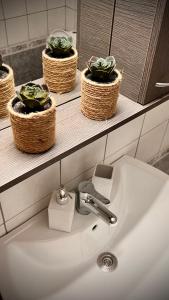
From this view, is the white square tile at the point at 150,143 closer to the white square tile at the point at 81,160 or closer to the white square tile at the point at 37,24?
the white square tile at the point at 81,160

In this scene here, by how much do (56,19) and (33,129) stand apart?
359 millimetres

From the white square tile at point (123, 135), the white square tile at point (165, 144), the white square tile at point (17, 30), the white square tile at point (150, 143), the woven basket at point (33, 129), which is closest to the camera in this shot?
the woven basket at point (33, 129)

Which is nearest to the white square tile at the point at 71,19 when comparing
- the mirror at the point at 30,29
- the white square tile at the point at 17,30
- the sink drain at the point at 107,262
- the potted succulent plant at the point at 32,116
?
the mirror at the point at 30,29

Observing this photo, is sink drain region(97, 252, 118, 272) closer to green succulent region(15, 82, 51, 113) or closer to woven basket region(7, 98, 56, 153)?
woven basket region(7, 98, 56, 153)

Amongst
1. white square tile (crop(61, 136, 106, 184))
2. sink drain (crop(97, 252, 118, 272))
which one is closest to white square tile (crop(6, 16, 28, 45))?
white square tile (crop(61, 136, 106, 184))

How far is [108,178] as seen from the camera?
33.9 inches

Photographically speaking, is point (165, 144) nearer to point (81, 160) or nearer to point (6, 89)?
point (81, 160)

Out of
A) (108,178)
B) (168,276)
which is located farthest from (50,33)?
(168,276)

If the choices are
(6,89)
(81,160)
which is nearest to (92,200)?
(81,160)

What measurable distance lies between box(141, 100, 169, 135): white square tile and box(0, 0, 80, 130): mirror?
0.86ft

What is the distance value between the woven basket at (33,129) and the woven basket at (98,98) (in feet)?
0.42

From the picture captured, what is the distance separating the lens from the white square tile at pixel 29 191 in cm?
74

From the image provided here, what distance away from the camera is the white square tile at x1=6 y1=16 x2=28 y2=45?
2.51 feet

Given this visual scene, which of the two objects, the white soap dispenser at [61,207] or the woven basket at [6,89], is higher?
the woven basket at [6,89]
